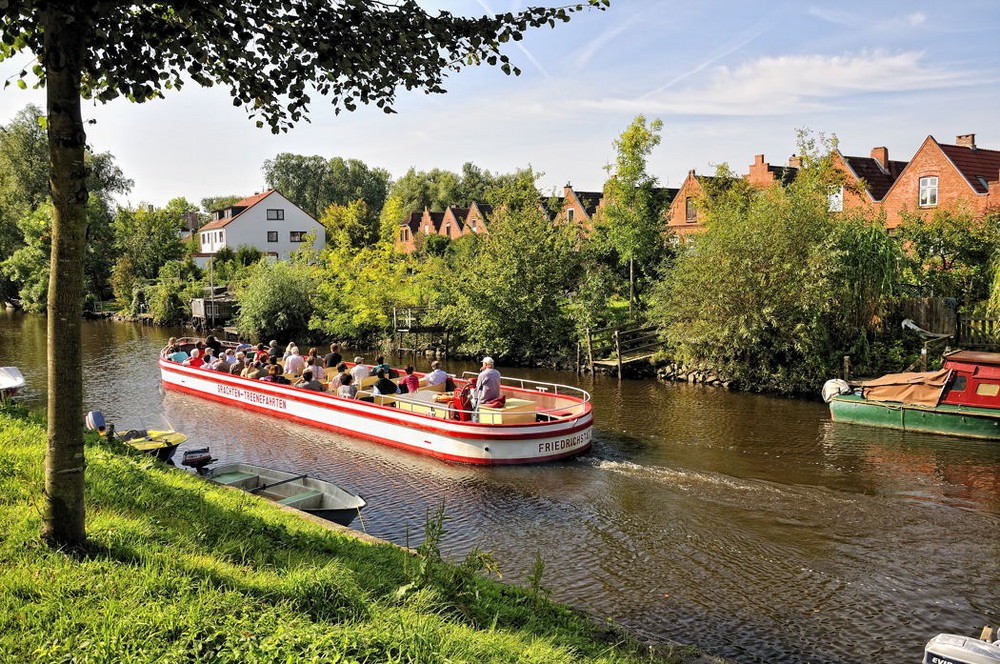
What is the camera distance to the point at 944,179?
3316 cm

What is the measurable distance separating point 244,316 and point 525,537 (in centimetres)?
3309

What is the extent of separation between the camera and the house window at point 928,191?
3362 centimetres

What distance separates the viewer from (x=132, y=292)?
55.0 metres

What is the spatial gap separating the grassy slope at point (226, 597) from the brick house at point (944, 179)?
108ft

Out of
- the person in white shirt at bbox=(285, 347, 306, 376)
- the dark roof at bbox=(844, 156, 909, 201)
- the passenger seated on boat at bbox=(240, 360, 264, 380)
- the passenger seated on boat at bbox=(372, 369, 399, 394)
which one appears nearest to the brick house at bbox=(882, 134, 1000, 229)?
the dark roof at bbox=(844, 156, 909, 201)

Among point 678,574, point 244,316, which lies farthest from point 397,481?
point 244,316

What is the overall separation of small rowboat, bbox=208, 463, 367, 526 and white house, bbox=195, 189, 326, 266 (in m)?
55.6

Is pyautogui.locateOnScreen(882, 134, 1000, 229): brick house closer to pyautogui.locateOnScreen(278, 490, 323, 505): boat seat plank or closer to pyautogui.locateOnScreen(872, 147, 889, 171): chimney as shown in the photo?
pyautogui.locateOnScreen(872, 147, 889, 171): chimney

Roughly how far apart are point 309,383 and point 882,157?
36.9 metres

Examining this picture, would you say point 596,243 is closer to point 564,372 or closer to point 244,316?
point 564,372

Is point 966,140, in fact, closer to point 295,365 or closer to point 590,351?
point 590,351

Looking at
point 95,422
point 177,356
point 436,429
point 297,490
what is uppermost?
point 177,356

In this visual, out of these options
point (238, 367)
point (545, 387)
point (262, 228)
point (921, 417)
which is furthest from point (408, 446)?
point (262, 228)

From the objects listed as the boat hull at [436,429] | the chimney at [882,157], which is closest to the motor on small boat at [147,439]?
the boat hull at [436,429]
